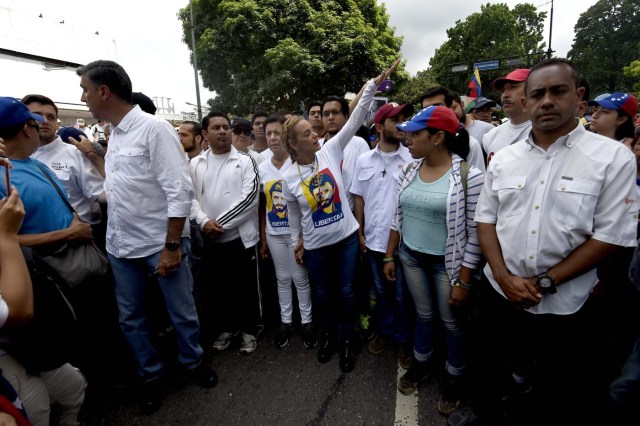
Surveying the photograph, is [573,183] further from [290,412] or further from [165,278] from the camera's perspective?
[165,278]

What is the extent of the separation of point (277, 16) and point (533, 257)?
60.1 feet

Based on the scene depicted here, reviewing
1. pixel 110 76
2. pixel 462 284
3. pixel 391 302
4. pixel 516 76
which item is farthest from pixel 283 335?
pixel 516 76

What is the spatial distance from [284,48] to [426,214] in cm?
1549

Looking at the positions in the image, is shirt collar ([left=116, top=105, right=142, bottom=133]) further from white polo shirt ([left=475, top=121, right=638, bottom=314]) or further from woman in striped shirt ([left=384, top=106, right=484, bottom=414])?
white polo shirt ([left=475, top=121, right=638, bottom=314])

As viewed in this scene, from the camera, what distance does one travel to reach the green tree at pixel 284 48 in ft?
51.6

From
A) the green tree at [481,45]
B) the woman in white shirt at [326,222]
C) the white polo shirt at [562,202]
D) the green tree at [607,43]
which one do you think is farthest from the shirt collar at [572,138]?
the green tree at [607,43]

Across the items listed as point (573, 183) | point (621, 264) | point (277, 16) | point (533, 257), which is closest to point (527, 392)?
point (621, 264)

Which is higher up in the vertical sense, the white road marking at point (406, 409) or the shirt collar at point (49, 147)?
the shirt collar at point (49, 147)

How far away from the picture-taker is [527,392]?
2.41 meters

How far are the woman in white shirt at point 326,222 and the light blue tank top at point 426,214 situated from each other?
2.10 feet

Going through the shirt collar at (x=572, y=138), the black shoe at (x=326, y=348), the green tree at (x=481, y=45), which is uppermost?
the green tree at (x=481, y=45)

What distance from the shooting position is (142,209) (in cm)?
245

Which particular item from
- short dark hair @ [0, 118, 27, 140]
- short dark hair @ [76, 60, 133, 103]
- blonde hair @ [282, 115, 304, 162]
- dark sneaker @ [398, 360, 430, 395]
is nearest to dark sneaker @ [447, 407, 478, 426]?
dark sneaker @ [398, 360, 430, 395]

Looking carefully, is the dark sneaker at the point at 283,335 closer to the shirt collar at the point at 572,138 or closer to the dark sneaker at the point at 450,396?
the dark sneaker at the point at 450,396
